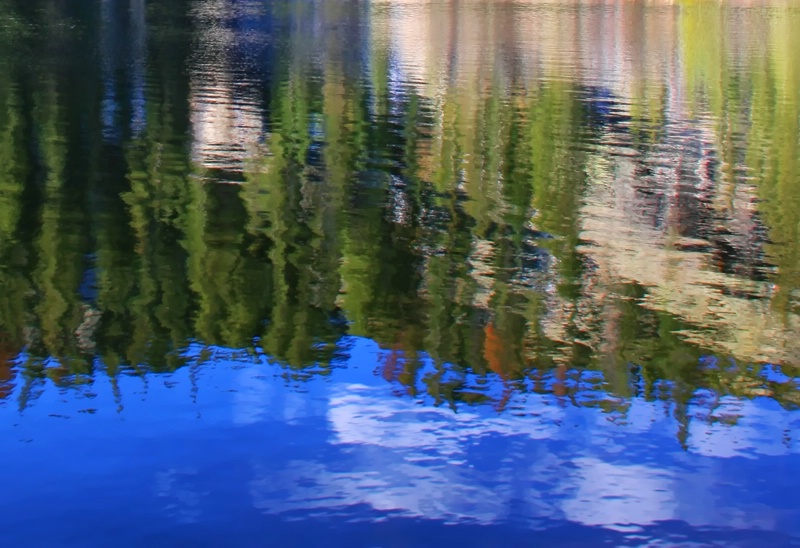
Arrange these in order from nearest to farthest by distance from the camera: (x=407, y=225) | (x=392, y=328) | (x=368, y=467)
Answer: (x=368, y=467) → (x=392, y=328) → (x=407, y=225)

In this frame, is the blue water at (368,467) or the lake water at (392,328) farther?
the lake water at (392,328)

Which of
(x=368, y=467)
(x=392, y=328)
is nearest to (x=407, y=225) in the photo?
(x=392, y=328)

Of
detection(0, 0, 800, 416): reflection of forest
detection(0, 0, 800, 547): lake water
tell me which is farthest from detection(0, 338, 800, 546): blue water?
detection(0, 0, 800, 416): reflection of forest

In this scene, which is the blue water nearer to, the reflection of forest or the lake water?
the lake water

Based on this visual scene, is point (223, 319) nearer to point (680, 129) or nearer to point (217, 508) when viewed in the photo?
point (217, 508)

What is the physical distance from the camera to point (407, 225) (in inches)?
614

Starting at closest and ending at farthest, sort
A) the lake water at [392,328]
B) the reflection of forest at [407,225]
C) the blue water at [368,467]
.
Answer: the blue water at [368,467] → the lake water at [392,328] → the reflection of forest at [407,225]

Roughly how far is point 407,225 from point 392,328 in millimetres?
4454

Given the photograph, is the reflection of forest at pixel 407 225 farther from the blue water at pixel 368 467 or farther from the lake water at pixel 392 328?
the blue water at pixel 368 467

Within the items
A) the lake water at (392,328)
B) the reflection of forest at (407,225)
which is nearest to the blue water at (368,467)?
the lake water at (392,328)

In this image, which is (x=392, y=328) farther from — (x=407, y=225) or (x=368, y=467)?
(x=407, y=225)

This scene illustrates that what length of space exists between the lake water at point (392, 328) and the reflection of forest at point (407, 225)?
0.06 m

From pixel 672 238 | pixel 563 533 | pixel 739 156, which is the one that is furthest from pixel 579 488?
pixel 739 156

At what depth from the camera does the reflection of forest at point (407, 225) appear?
35.4 feet
